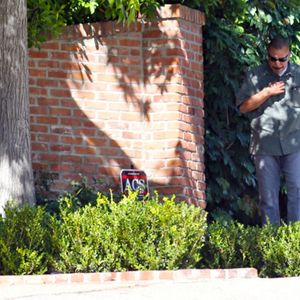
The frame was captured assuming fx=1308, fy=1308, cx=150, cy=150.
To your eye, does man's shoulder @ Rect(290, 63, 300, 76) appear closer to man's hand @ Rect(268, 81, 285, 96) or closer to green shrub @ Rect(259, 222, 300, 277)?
man's hand @ Rect(268, 81, 285, 96)

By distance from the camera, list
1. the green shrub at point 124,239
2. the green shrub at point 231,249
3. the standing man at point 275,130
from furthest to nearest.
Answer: the standing man at point 275,130 → the green shrub at point 231,249 → the green shrub at point 124,239

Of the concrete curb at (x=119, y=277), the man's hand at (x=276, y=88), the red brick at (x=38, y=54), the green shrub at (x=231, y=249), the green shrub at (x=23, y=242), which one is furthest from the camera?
the red brick at (x=38, y=54)

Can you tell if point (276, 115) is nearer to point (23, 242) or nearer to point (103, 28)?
point (103, 28)

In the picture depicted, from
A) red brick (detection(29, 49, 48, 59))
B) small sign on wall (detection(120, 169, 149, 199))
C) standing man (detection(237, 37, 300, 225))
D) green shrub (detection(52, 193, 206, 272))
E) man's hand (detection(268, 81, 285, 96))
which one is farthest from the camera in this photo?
red brick (detection(29, 49, 48, 59))

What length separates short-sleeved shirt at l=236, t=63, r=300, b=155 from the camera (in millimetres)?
11227

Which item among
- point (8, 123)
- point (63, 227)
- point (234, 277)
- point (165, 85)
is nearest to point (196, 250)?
point (234, 277)

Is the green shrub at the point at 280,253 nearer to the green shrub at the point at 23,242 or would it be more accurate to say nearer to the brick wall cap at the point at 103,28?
the green shrub at the point at 23,242

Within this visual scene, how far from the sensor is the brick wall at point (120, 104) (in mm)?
11406

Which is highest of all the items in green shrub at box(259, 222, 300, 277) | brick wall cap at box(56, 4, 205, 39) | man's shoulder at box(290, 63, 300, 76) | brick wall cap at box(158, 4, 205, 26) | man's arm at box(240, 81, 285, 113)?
brick wall cap at box(158, 4, 205, 26)

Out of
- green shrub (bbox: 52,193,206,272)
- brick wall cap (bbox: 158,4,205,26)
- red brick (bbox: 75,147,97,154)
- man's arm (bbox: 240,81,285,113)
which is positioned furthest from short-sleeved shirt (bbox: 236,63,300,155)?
green shrub (bbox: 52,193,206,272)

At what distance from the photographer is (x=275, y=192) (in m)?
11.2

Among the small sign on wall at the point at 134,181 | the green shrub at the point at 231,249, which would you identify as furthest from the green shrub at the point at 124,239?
the small sign on wall at the point at 134,181

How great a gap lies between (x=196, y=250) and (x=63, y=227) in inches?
39.0

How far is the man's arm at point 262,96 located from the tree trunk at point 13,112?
2153 mm
